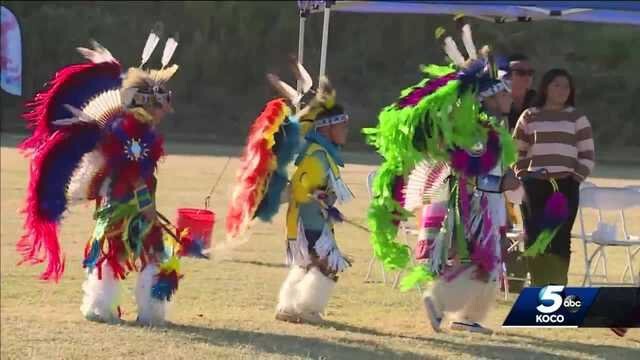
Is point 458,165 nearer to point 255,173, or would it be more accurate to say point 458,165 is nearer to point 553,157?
point 553,157

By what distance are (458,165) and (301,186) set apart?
972 millimetres

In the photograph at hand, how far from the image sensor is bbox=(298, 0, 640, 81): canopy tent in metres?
7.05

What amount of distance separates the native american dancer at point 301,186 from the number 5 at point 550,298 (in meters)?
1.46

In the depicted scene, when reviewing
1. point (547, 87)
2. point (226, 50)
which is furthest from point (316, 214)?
point (226, 50)

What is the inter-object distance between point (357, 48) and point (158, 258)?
27.2 meters

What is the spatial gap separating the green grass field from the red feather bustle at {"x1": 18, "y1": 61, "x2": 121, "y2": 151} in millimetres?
1075

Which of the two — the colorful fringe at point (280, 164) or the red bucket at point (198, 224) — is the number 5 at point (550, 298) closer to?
the colorful fringe at point (280, 164)

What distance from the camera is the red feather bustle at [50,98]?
6707 millimetres

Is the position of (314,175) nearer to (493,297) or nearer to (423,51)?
(493,297)

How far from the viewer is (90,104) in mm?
6742

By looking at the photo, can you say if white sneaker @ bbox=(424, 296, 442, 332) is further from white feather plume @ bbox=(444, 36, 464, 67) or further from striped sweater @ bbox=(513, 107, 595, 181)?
white feather plume @ bbox=(444, 36, 464, 67)

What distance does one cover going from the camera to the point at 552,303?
19.5 ft

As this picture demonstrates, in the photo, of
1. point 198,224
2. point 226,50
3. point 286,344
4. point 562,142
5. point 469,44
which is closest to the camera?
point 286,344

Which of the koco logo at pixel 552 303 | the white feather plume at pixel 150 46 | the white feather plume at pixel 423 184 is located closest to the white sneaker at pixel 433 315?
the white feather plume at pixel 423 184
